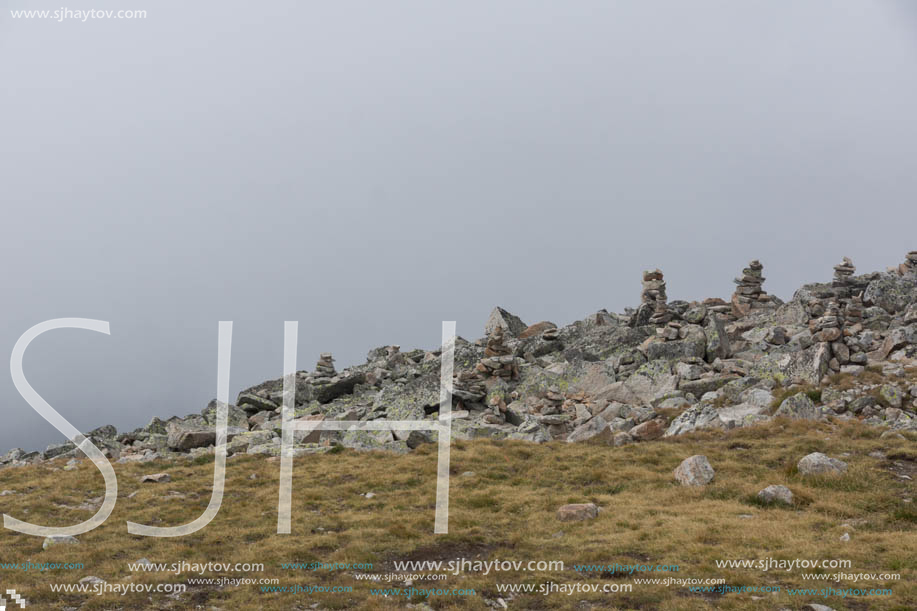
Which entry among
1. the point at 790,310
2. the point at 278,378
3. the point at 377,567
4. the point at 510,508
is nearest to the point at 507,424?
the point at 510,508

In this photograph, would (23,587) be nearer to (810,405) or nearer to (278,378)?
(810,405)

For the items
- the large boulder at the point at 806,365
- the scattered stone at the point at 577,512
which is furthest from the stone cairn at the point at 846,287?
the scattered stone at the point at 577,512

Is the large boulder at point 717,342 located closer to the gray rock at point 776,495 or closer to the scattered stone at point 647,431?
the scattered stone at point 647,431

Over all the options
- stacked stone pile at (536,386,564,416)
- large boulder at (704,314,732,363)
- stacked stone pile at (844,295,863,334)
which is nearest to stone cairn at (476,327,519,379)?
stacked stone pile at (536,386,564,416)

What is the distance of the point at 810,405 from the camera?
3089 centimetres

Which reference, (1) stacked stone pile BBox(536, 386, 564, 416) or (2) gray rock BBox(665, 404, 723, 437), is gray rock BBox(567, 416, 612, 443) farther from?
(1) stacked stone pile BBox(536, 386, 564, 416)

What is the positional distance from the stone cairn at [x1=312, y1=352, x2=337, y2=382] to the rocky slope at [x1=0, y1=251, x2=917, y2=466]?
18.8 inches

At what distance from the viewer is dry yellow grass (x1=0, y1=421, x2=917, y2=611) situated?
16.8 meters

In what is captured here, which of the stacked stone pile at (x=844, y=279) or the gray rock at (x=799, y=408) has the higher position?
the stacked stone pile at (x=844, y=279)

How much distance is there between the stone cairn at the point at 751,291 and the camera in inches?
2168

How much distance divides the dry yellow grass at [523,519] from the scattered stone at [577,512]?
18.1 inches

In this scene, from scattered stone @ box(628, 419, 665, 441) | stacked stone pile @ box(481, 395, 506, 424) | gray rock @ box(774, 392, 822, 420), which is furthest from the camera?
stacked stone pile @ box(481, 395, 506, 424)

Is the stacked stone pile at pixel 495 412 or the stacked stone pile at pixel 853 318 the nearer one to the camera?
Answer: the stacked stone pile at pixel 495 412

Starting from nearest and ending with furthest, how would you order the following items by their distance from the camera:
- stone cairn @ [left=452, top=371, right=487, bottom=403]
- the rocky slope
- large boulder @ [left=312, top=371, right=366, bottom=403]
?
the rocky slope
stone cairn @ [left=452, top=371, right=487, bottom=403]
large boulder @ [left=312, top=371, right=366, bottom=403]
